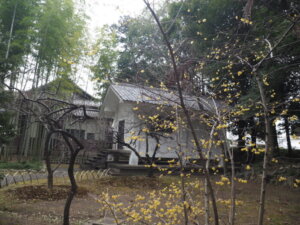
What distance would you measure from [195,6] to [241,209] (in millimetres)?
7798

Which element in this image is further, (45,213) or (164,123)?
(45,213)

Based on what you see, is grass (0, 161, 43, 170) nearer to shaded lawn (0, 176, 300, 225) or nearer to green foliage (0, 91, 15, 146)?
shaded lawn (0, 176, 300, 225)

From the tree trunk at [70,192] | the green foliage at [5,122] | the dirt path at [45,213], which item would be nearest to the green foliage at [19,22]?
the green foliage at [5,122]

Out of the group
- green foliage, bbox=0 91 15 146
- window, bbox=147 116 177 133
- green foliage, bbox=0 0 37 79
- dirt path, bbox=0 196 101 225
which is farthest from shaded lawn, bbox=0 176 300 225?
green foliage, bbox=0 0 37 79

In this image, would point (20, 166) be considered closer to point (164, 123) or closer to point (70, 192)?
point (70, 192)

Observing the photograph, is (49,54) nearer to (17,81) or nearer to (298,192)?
(17,81)

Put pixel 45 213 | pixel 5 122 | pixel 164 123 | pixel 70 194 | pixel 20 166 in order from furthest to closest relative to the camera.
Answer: pixel 20 166 < pixel 5 122 < pixel 45 213 < pixel 164 123 < pixel 70 194

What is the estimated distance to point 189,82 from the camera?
4059 millimetres

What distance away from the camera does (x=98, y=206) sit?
507cm

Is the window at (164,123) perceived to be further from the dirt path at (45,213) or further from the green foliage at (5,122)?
the green foliage at (5,122)

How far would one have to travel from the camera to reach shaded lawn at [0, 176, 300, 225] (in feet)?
13.5

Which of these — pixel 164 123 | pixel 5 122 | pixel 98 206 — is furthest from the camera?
pixel 98 206

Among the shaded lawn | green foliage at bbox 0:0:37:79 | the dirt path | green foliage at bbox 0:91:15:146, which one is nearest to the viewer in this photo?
the dirt path

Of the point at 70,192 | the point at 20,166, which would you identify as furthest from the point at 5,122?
the point at 20,166
